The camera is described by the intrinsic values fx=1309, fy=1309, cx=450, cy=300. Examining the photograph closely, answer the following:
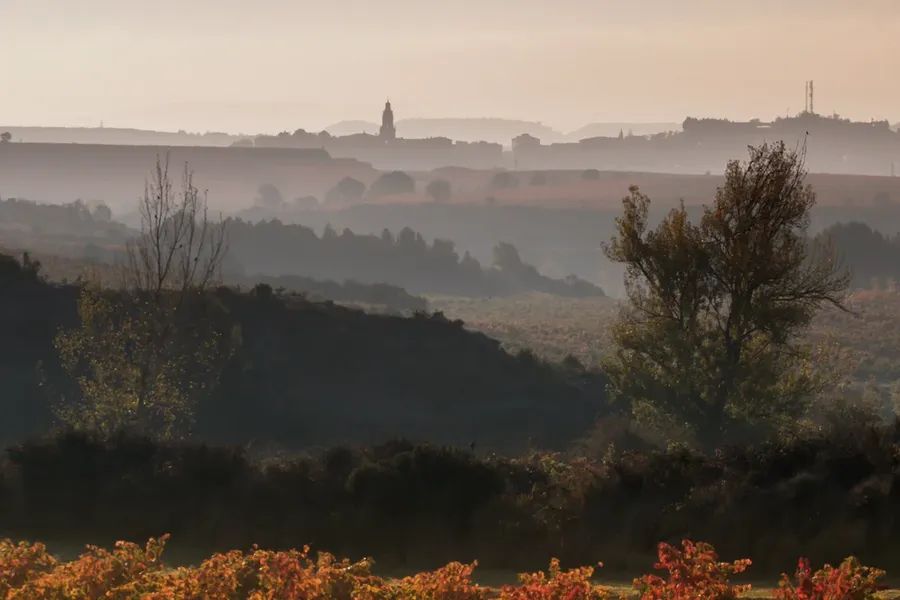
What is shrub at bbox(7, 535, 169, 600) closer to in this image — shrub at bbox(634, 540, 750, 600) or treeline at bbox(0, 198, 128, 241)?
shrub at bbox(634, 540, 750, 600)

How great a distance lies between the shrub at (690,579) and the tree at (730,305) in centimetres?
2243

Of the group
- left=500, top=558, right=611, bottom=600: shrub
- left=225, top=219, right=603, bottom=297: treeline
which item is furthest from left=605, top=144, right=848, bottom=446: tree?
left=225, top=219, right=603, bottom=297: treeline

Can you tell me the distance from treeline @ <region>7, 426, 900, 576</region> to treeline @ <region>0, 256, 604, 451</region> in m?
19.4

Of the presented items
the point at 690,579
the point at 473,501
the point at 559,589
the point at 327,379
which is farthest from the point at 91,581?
the point at 327,379

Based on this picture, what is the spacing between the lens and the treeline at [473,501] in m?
24.5

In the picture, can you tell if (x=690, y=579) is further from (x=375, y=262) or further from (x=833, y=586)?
(x=375, y=262)

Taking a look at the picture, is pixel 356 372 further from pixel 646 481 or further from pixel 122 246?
pixel 122 246

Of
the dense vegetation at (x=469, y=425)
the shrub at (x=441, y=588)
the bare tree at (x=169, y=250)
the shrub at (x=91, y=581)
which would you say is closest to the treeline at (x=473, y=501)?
the dense vegetation at (x=469, y=425)

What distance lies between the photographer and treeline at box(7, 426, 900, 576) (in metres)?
24.5

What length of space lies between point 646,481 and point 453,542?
13.6 feet

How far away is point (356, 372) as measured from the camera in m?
64.3

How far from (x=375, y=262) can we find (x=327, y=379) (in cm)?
11442

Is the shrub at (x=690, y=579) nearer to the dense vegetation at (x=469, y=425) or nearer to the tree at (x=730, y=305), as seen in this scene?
the dense vegetation at (x=469, y=425)

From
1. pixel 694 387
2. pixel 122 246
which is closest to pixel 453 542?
pixel 694 387
